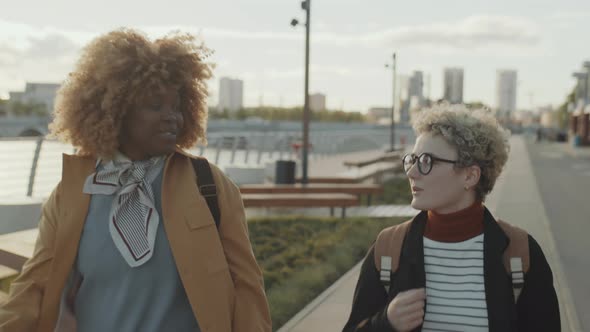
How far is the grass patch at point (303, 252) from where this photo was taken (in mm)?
6766

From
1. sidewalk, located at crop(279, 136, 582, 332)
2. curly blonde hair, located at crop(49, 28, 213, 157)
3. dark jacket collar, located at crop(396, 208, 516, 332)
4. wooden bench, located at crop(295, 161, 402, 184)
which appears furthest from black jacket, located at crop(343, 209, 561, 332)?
wooden bench, located at crop(295, 161, 402, 184)

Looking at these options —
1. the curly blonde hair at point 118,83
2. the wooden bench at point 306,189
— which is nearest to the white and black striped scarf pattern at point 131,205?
the curly blonde hair at point 118,83

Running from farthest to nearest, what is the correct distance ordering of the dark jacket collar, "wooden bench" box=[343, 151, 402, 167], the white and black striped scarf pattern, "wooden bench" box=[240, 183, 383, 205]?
"wooden bench" box=[343, 151, 402, 167]
"wooden bench" box=[240, 183, 383, 205]
the white and black striped scarf pattern
the dark jacket collar

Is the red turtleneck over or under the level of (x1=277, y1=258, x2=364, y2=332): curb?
over

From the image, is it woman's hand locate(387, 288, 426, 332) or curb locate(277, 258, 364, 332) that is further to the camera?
curb locate(277, 258, 364, 332)

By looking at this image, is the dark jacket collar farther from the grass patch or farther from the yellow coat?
the grass patch

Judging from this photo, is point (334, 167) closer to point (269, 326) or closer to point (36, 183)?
point (36, 183)

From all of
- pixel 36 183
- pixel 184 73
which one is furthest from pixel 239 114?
pixel 184 73

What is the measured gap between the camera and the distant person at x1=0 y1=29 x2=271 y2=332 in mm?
2477

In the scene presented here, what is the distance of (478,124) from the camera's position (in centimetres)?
251

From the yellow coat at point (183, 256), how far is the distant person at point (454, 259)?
0.42 meters

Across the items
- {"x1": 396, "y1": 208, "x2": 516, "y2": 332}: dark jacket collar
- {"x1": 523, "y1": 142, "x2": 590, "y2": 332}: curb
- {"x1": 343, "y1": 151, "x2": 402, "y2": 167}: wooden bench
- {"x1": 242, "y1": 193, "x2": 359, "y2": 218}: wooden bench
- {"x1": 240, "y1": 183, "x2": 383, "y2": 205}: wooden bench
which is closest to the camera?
{"x1": 396, "y1": 208, "x2": 516, "y2": 332}: dark jacket collar

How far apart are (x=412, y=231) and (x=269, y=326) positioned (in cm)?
62

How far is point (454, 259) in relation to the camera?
2393 mm
